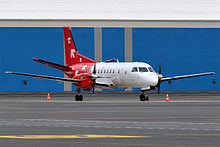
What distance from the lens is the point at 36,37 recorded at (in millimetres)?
57969

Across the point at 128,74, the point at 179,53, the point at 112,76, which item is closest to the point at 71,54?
the point at 112,76

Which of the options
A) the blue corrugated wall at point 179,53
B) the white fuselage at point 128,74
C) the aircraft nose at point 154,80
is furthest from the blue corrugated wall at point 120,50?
the aircraft nose at point 154,80

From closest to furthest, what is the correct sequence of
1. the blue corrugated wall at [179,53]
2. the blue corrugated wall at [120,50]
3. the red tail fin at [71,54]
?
the red tail fin at [71,54], the blue corrugated wall at [120,50], the blue corrugated wall at [179,53]

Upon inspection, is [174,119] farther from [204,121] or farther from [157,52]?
Result: [157,52]

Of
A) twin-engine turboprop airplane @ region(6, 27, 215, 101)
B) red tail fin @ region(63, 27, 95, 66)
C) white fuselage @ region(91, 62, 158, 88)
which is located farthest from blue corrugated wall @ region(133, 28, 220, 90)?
white fuselage @ region(91, 62, 158, 88)

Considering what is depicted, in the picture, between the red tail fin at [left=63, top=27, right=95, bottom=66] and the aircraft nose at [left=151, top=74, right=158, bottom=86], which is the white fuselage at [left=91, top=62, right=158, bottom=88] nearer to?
the aircraft nose at [left=151, top=74, right=158, bottom=86]

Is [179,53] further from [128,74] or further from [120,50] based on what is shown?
[128,74]

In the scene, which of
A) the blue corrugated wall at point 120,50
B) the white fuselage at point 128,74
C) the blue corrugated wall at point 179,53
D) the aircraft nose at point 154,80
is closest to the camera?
the aircraft nose at point 154,80

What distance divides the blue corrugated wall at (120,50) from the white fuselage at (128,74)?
14.3 metres

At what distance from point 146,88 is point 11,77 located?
21.4 m

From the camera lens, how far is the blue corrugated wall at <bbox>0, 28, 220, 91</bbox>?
5747cm

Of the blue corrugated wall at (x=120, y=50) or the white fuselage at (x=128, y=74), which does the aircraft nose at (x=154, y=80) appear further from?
the blue corrugated wall at (x=120, y=50)

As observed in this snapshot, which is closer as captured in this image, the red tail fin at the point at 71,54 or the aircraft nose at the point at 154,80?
the aircraft nose at the point at 154,80

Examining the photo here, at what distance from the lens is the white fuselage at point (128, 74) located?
4016cm
